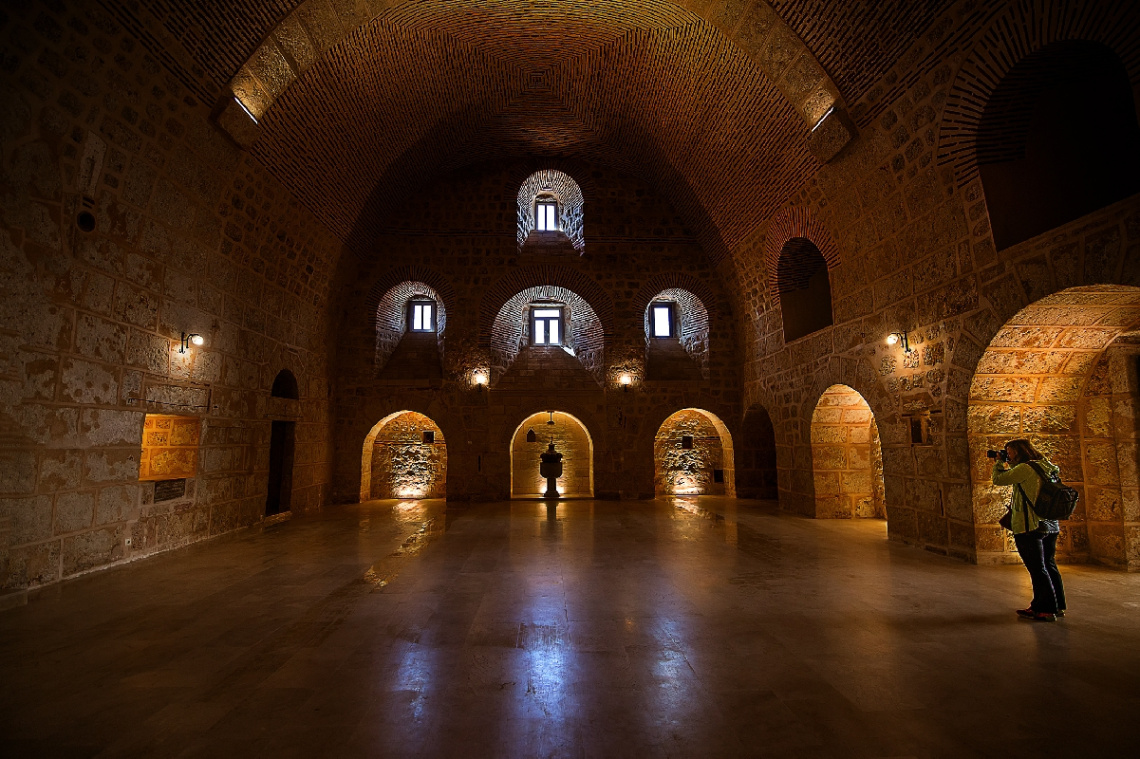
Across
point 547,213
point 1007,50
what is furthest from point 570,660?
point 547,213

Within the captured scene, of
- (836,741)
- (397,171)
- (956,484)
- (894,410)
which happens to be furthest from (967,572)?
(397,171)

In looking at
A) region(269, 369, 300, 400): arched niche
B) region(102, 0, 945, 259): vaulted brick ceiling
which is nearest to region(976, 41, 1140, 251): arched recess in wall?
region(102, 0, 945, 259): vaulted brick ceiling

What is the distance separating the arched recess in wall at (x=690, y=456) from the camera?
1270cm

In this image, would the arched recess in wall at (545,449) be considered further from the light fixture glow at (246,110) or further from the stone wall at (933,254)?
the light fixture glow at (246,110)

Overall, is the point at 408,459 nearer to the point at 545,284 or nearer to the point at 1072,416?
the point at 545,284

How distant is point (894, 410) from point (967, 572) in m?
2.16

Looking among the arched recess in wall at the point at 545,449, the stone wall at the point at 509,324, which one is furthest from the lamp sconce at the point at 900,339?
the arched recess in wall at the point at 545,449

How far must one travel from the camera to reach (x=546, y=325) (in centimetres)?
1336

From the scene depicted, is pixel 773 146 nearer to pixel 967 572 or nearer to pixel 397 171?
pixel 967 572

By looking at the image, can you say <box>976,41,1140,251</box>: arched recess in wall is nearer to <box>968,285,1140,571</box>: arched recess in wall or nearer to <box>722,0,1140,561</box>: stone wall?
<box>722,0,1140,561</box>: stone wall

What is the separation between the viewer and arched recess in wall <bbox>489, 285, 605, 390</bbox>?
1199 centimetres

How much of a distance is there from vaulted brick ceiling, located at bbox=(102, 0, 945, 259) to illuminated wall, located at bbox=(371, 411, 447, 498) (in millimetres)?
4446

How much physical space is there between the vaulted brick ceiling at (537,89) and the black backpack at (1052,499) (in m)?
4.77

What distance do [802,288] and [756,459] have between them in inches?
166
